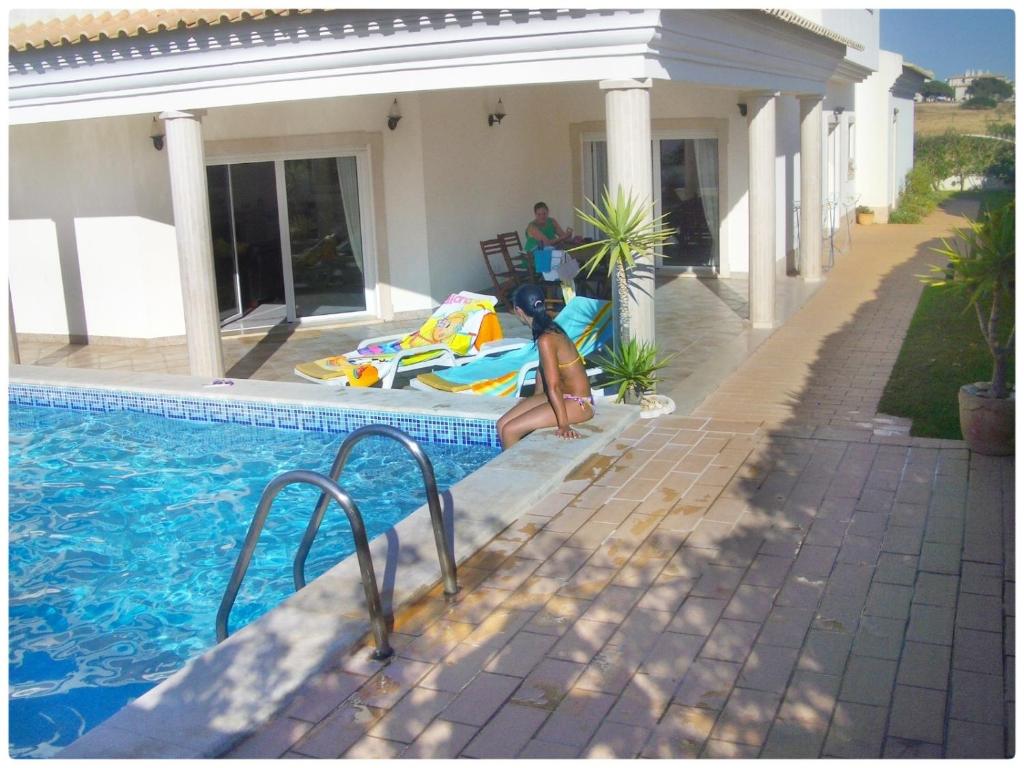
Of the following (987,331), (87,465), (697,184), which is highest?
(697,184)

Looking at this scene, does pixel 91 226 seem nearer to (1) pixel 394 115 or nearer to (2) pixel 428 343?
(1) pixel 394 115

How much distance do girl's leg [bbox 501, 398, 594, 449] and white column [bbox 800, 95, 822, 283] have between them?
9314 mm

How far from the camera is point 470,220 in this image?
16.5m

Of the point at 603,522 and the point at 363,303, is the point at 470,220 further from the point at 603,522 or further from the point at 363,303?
the point at 603,522

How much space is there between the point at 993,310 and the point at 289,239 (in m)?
9.95

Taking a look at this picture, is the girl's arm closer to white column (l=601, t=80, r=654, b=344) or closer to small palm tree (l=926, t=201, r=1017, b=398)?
white column (l=601, t=80, r=654, b=344)

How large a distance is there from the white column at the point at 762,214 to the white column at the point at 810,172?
3466mm

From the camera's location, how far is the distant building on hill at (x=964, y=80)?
65.4 metres

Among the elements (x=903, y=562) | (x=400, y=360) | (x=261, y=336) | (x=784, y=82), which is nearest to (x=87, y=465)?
(x=400, y=360)

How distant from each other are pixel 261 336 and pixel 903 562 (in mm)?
10278

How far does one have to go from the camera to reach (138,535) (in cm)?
822

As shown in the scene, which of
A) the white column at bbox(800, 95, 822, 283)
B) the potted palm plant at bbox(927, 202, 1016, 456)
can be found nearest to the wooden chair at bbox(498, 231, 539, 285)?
the white column at bbox(800, 95, 822, 283)

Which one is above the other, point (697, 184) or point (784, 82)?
point (784, 82)

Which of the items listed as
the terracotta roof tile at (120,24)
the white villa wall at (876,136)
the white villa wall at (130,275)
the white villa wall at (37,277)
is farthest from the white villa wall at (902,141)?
the terracotta roof tile at (120,24)
